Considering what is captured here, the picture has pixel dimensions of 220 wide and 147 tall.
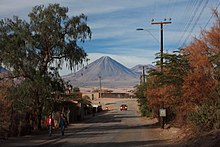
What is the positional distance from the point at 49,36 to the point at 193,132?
19.6 m

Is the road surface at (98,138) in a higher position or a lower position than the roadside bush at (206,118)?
lower

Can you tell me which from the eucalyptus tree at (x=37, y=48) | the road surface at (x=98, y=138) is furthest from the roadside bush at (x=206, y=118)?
the eucalyptus tree at (x=37, y=48)

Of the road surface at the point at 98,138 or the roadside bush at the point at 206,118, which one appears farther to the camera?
the road surface at the point at 98,138

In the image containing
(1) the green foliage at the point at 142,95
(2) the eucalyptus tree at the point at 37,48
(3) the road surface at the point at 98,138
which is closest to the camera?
(3) the road surface at the point at 98,138

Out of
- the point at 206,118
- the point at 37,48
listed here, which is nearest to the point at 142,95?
the point at 37,48

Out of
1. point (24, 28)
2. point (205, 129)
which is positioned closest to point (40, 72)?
point (24, 28)

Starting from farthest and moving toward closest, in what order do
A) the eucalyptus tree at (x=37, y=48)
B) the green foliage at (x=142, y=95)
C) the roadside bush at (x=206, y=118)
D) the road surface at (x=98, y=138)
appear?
the green foliage at (x=142, y=95) → the eucalyptus tree at (x=37, y=48) → the road surface at (x=98, y=138) → the roadside bush at (x=206, y=118)

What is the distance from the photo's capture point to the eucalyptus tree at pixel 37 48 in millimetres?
39031

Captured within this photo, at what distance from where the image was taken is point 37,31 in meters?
39.8

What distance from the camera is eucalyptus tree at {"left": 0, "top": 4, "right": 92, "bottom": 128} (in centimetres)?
3903

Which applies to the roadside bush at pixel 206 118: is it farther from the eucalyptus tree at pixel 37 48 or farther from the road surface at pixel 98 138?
the eucalyptus tree at pixel 37 48

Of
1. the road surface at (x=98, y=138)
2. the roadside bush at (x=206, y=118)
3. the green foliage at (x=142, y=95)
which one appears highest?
the green foliage at (x=142, y=95)

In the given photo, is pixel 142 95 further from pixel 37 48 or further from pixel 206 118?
pixel 206 118

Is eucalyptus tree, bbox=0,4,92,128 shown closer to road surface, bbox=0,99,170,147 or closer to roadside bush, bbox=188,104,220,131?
road surface, bbox=0,99,170,147
